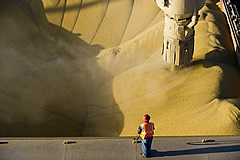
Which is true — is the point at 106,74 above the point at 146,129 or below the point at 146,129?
above

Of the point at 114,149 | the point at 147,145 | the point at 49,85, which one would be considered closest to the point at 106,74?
the point at 49,85

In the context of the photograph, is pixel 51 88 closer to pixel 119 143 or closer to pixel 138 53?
pixel 138 53

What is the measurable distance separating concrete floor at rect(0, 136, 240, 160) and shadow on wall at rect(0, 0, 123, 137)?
2.48 m

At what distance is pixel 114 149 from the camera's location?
4793mm

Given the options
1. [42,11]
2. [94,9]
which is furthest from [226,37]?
[42,11]

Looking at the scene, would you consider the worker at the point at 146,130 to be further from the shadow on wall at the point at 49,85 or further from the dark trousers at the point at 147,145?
the shadow on wall at the point at 49,85

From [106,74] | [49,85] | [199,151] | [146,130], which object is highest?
[106,74]

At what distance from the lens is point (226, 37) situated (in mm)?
8789

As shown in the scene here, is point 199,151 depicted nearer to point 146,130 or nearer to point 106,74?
point 146,130

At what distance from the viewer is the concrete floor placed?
4645mm

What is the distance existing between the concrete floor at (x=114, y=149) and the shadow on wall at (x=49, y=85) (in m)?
2.48

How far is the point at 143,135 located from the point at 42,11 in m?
8.97

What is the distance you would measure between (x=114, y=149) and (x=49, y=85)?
473cm

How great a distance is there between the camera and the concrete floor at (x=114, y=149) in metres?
4.64
